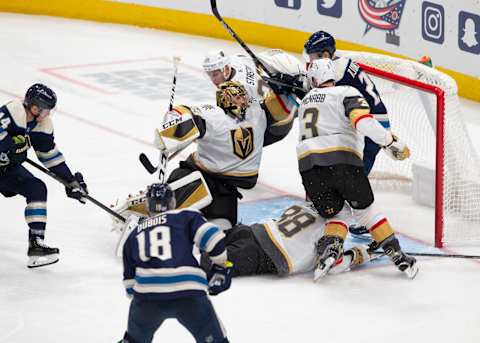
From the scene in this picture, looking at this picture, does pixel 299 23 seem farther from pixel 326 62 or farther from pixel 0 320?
pixel 0 320

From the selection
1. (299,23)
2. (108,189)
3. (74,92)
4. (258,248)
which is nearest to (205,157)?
(258,248)

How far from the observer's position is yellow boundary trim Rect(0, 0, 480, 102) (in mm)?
9922

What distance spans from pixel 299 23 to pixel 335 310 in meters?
4.94

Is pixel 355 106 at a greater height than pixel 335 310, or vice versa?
pixel 355 106

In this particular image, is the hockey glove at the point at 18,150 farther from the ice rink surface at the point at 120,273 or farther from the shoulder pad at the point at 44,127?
the ice rink surface at the point at 120,273

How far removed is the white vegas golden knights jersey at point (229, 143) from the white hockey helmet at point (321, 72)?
1.49 ft

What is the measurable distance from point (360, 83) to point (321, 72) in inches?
20.0

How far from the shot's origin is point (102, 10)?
35.9 ft

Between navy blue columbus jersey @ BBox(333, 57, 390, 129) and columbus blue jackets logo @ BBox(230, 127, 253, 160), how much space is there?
1.79 ft

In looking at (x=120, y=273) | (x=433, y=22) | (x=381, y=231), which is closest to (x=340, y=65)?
(x=381, y=231)

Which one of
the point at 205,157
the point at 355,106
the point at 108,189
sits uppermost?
the point at 355,106

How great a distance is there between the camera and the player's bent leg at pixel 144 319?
4.10 metres

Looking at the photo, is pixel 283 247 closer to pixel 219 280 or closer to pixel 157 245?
pixel 219 280

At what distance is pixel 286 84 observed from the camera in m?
6.23
